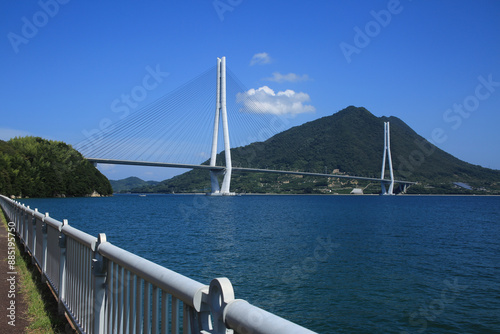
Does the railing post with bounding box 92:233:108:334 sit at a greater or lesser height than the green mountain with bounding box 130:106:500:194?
lesser

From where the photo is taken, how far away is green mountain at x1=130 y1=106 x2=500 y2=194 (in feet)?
400

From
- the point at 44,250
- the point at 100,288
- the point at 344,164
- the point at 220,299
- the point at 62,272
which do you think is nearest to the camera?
the point at 220,299

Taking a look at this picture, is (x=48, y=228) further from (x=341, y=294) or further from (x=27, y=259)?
(x=341, y=294)

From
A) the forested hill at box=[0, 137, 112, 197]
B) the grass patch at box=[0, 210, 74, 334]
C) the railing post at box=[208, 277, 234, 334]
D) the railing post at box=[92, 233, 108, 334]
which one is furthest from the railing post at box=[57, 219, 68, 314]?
the forested hill at box=[0, 137, 112, 197]

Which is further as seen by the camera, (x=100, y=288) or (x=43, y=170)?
(x=43, y=170)

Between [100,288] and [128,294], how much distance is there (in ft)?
1.89

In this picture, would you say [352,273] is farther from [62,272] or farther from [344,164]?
[344,164]

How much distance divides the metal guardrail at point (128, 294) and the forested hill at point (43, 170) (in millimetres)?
62011

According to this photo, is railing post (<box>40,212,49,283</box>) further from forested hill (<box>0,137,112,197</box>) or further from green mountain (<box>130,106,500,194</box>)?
green mountain (<box>130,106,500,194</box>)

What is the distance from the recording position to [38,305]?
4383 mm

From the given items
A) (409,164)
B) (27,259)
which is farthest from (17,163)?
(409,164)

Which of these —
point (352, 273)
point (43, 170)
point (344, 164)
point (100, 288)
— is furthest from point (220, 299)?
point (344, 164)

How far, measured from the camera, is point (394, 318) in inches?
319

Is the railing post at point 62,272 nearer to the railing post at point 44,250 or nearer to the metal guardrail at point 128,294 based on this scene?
the metal guardrail at point 128,294
